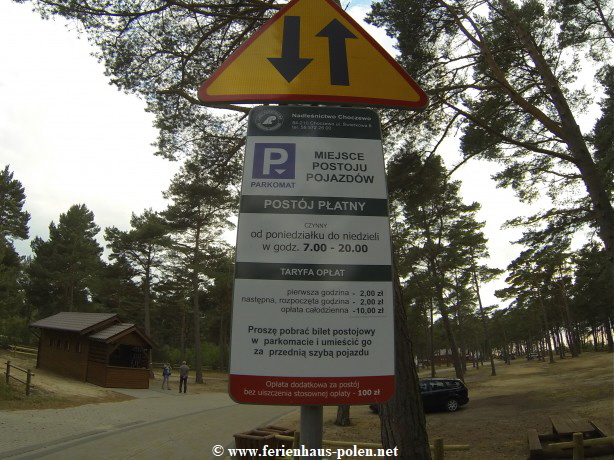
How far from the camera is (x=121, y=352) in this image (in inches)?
1041

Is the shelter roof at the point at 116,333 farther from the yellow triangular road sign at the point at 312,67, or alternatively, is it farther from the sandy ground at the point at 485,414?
the yellow triangular road sign at the point at 312,67

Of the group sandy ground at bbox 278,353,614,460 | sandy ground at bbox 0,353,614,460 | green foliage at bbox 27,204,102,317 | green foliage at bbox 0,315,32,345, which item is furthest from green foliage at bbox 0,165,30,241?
sandy ground at bbox 278,353,614,460

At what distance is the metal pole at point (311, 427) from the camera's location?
4.39ft

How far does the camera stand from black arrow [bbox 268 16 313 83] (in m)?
1.73

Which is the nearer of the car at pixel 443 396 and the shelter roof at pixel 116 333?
the car at pixel 443 396

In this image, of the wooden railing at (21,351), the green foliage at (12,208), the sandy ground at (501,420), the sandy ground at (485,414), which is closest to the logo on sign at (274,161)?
the sandy ground at (501,420)

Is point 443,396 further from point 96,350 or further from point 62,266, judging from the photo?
point 62,266

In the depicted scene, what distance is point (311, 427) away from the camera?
4.39ft

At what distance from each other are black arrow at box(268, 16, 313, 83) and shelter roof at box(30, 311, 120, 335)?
26.0 m

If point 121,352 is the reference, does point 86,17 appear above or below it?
above

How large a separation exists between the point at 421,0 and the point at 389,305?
903cm

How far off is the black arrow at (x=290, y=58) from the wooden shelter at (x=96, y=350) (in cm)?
2445

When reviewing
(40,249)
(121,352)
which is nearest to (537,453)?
(121,352)

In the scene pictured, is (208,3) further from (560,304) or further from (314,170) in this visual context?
(560,304)
